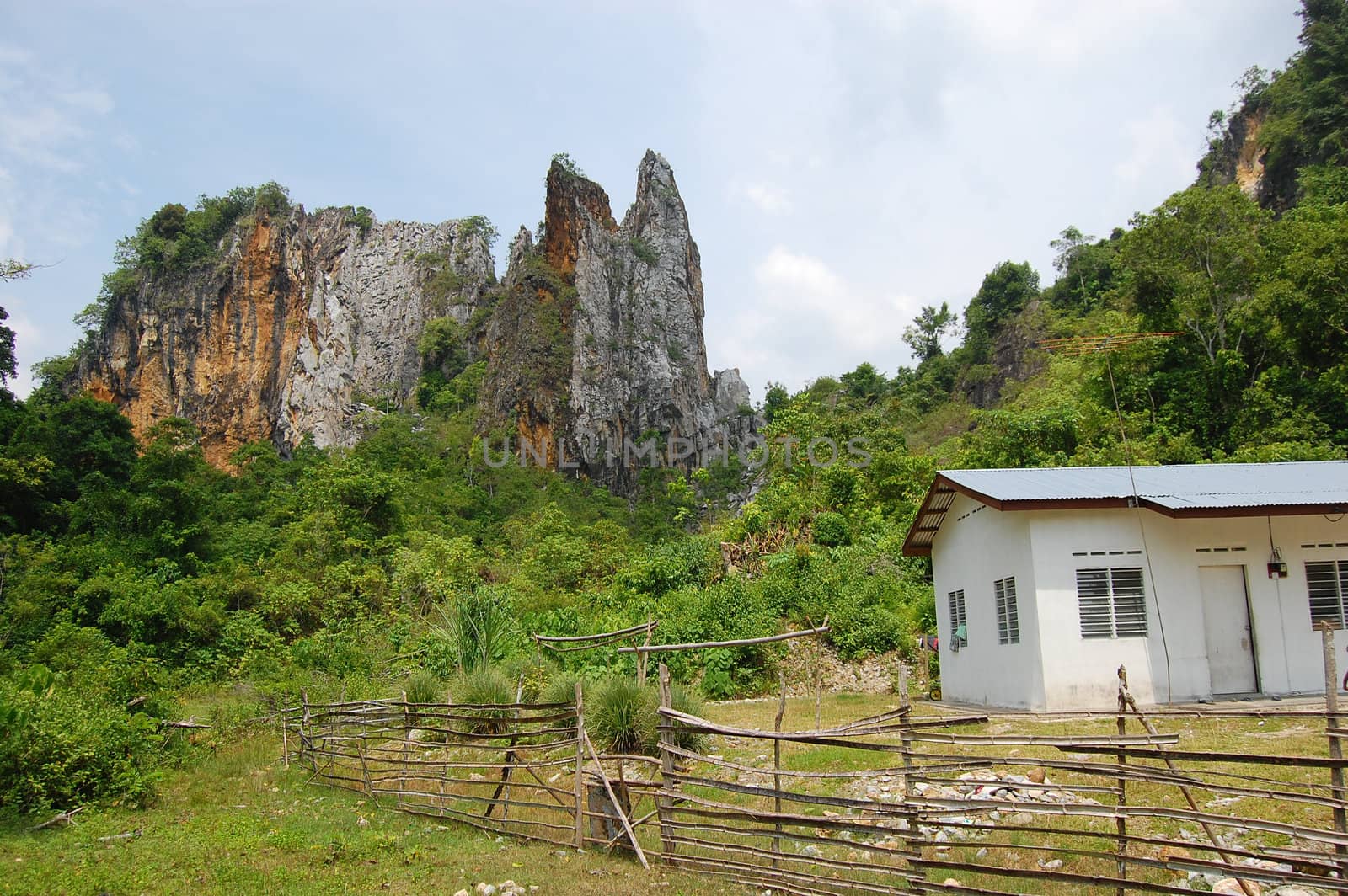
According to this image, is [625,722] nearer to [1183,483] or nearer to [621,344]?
[1183,483]

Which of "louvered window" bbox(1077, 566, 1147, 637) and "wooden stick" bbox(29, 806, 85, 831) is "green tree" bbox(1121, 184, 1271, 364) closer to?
"louvered window" bbox(1077, 566, 1147, 637)

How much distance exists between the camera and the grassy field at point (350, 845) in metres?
6.01

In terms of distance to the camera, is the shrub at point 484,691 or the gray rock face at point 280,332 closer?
the shrub at point 484,691

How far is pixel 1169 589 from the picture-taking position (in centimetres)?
1075

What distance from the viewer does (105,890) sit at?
233 inches

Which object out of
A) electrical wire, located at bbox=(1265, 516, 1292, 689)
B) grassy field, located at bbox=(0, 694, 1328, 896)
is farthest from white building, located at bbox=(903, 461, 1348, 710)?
grassy field, located at bbox=(0, 694, 1328, 896)

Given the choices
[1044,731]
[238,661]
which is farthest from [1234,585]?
[238,661]

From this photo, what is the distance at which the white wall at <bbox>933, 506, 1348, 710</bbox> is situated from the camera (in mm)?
10469

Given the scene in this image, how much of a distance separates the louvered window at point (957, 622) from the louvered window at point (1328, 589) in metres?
Result: 4.18

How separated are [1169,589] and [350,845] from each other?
949 centimetres

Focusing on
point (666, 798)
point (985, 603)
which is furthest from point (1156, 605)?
point (666, 798)

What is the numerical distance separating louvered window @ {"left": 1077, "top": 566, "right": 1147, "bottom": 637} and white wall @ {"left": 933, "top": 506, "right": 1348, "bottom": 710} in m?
0.08

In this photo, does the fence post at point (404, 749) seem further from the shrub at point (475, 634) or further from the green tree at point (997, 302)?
the green tree at point (997, 302)

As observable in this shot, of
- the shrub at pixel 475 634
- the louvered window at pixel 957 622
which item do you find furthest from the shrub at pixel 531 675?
the louvered window at pixel 957 622
